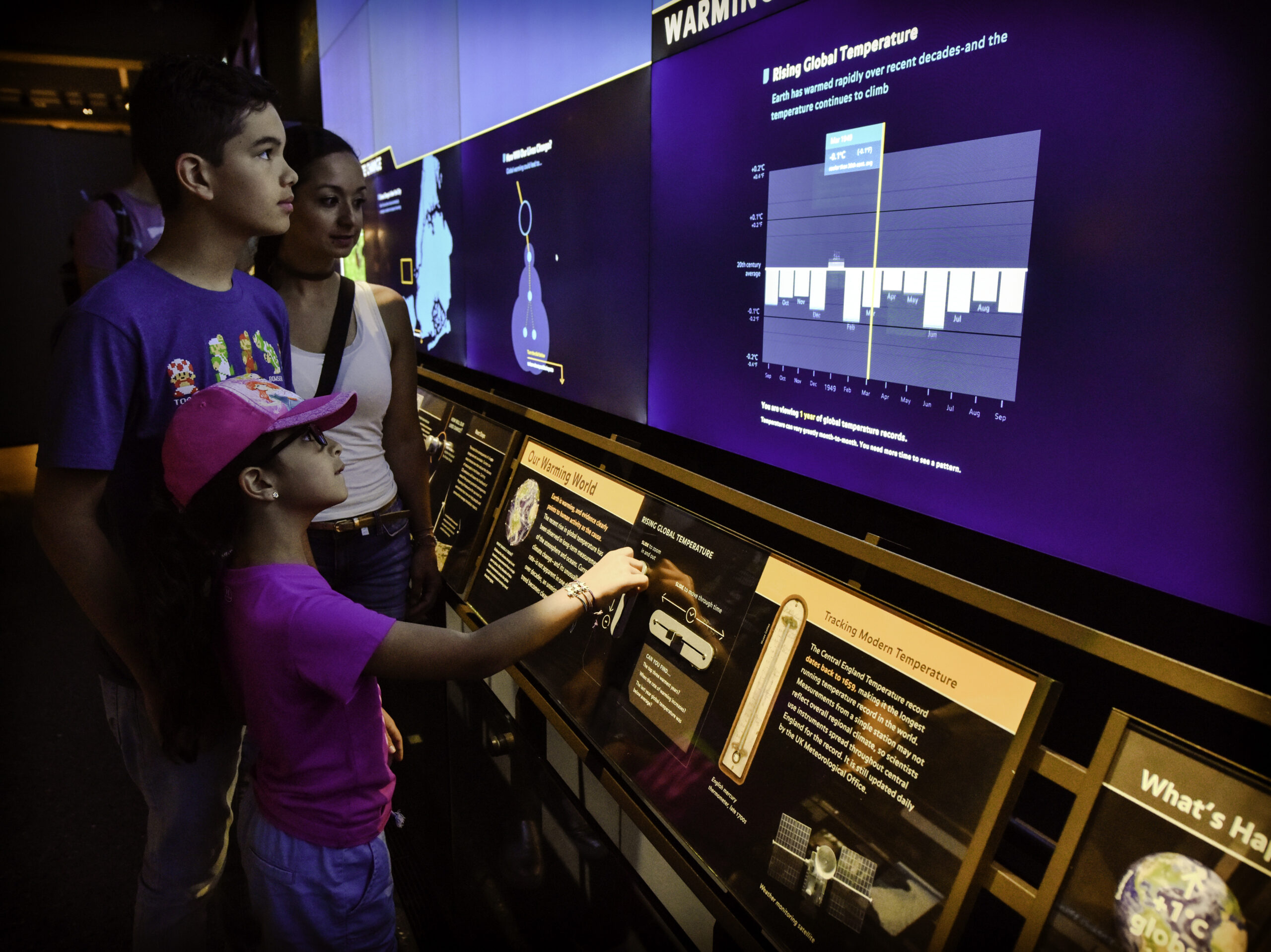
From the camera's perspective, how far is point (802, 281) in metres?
1.32

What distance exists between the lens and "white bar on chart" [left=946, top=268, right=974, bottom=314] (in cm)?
105

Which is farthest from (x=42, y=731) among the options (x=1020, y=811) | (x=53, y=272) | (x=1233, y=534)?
(x=53, y=272)

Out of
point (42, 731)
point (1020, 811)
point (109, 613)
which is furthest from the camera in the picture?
point (42, 731)

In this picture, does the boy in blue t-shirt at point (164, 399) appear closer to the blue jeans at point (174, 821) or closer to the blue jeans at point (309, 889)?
the blue jeans at point (174, 821)

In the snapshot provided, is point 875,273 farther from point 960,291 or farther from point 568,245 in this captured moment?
point 568,245

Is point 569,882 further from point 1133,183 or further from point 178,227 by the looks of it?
point 1133,183

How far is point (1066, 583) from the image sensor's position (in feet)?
3.38

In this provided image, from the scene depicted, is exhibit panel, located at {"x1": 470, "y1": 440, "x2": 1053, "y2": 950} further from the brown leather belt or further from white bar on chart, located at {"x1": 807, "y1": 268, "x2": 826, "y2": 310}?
the brown leather belt

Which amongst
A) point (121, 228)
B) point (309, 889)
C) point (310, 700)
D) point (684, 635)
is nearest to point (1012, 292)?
point (684, 635)

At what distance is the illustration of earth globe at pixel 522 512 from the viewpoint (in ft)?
6.50

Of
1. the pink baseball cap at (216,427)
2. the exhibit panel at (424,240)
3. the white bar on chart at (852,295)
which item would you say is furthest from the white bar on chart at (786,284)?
the exhibit panel at (424,240)

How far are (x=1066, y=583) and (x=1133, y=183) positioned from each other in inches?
19.2

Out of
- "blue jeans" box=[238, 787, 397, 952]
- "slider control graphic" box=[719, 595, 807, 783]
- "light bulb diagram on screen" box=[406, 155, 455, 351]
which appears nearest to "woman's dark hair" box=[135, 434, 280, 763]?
"blue jeans" box=[238, 787, 397, 952]

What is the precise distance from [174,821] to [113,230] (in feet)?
9.50
